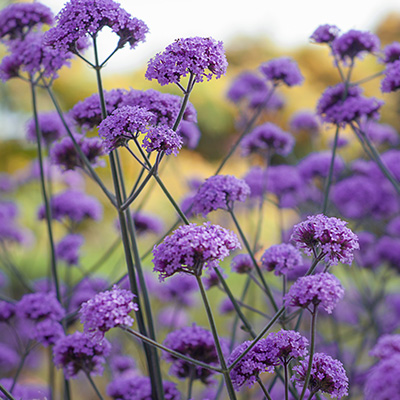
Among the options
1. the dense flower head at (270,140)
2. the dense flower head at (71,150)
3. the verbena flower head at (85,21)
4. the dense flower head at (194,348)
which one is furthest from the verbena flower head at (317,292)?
the dense flower head at (270,140)

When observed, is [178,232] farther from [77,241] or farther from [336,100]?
[77,241]

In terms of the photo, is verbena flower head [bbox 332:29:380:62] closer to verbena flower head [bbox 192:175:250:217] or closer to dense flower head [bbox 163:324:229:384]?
verbena flower head [bbox 192:175:250:217]

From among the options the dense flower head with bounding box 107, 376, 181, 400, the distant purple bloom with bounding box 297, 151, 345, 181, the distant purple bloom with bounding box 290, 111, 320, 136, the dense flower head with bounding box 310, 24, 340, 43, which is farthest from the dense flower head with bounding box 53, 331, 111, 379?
the distant purple bloom with bounding box 290, 111, 320, 136

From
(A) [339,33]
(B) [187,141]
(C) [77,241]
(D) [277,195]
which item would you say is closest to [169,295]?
(C) [77,241]

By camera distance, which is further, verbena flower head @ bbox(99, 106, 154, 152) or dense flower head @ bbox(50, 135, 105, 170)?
dense flower head @ bbox(50, 135, 105, 170)

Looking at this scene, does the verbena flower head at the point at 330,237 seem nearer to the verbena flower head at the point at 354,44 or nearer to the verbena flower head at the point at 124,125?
the verbena flower head at the point at 124,125

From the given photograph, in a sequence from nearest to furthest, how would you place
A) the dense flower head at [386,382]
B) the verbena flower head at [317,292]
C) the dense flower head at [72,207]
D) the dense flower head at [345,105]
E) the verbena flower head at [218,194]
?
the dense flower head at [386,382]
the verbena flower head at [317,292]
the verbena flower head at [218,194]
the dense flower head at [345,105]
the dense flower head at [72,207]

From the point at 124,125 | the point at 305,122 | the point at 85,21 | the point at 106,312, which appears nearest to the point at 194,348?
the point at 106,312
